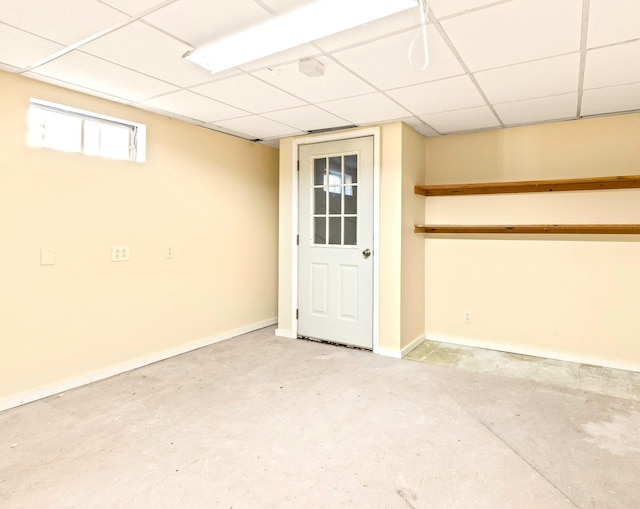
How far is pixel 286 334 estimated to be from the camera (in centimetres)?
455

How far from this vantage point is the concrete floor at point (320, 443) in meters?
1.87

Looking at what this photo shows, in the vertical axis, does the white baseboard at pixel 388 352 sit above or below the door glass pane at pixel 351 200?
below

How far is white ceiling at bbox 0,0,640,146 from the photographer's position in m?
1.91

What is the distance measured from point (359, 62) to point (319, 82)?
0.41m

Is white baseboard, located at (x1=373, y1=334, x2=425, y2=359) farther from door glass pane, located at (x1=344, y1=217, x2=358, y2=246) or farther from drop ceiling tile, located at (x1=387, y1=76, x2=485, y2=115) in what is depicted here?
drop ceiling tile, located at (x1=387, y1=76, x2=485, y2=115)

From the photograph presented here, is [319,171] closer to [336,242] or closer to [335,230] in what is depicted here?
[335,230]

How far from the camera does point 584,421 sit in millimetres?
2592

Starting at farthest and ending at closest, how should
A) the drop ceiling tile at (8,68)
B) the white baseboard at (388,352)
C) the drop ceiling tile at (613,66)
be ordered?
the white baseboard at (388,352)
the drop ceiling tile at (8,68)
the drop ceiling tile at (613,66)

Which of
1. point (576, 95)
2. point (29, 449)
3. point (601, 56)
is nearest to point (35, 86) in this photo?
point (29, 449)

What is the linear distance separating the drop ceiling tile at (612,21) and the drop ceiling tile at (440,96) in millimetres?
755

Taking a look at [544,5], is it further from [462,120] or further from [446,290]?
[446,290]

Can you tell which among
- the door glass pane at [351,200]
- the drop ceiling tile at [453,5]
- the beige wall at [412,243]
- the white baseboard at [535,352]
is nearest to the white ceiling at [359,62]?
the drop ceiling tile at [453,5]

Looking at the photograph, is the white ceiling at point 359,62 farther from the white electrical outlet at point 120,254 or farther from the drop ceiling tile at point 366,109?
the white electrical outlet at point 120,254

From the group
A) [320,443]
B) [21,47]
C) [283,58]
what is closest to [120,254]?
[21,47]
